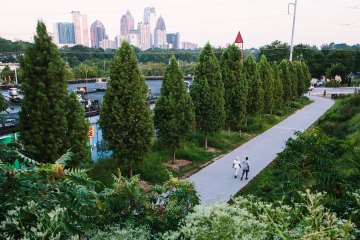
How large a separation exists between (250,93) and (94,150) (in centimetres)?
1169

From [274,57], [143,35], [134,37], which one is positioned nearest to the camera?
[274,57]

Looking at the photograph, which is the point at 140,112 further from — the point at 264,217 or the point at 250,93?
the point at 250,93

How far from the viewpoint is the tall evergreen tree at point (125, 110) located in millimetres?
11688

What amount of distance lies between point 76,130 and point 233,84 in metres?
11.3

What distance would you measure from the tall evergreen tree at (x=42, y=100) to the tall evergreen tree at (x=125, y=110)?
2.38 m

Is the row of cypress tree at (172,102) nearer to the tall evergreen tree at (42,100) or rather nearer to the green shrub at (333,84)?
the tall evergreen tree at (42,100)

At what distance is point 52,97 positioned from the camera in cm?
953

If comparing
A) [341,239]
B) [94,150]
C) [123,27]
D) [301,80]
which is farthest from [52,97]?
[123,27]

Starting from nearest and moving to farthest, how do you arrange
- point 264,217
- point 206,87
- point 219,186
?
1. point 264,217
2. point 219,186
3. point 206,87

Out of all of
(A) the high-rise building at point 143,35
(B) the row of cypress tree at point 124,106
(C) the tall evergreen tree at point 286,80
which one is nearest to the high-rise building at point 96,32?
(A) the high-rise building at point 143,35

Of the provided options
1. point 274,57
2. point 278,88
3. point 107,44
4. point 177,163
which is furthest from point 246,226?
point 107,44

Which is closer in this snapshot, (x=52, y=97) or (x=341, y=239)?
(x=341, y=239)

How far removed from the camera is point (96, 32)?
121 m

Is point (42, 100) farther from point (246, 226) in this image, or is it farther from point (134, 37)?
point (134, 37)
